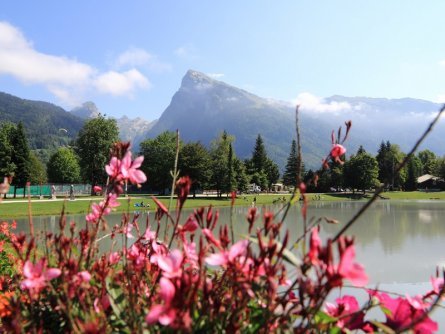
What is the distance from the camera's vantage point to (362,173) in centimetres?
6425

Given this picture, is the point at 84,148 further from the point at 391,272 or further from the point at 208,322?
the point at 208,322

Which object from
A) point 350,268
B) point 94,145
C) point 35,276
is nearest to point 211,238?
point 350,268

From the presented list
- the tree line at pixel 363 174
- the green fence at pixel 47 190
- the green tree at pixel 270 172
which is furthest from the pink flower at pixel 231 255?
the green tree at pixel 270 172

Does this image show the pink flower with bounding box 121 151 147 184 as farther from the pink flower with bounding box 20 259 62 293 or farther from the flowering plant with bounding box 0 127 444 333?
the pink flower with bounding box 20 259 62 293

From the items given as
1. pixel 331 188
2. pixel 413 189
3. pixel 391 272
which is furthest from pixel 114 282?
pixel 413 189

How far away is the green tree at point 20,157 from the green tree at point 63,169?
3326cm

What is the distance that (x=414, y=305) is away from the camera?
0.92 m

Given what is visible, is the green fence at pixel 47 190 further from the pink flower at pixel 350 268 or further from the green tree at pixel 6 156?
the pink flower at pixel 350 268

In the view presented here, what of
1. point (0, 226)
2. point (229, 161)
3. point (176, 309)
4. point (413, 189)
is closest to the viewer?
point (176, 309)

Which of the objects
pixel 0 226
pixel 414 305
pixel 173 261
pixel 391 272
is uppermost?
pixel 173 261

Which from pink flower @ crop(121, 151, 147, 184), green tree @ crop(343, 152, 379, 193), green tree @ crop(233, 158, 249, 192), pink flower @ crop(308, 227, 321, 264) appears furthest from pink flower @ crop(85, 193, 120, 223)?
green tree @ crop(343, 152, 379, 193)

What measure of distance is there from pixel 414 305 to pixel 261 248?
0.39m

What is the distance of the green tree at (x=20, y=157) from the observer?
135 feet

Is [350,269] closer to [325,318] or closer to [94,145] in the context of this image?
[325,318]
